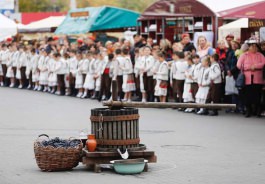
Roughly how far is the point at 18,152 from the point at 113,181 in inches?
138

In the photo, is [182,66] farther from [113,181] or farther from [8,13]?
[8,13]

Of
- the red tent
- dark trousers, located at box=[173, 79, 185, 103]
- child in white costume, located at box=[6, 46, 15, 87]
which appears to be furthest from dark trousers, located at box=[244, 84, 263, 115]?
child in white costume, located at box=[6, 46, 15, 87]

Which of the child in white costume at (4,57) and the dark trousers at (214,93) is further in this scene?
the child in white costume at (4,57)

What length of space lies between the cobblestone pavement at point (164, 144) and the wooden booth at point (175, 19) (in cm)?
429

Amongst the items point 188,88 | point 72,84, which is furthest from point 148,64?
point 72,84

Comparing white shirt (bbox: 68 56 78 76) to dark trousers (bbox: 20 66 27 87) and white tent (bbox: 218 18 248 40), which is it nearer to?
white tent (bbox: 218 18 248 40)

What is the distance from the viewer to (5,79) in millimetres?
37688

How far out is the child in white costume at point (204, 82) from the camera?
22.6 meters

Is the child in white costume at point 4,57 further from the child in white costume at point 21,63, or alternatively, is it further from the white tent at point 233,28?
the white tent at point 233,28

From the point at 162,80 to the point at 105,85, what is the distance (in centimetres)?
320

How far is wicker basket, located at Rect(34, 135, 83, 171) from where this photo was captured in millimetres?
11953

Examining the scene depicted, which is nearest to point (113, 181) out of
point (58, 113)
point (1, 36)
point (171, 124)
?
point (171, 124)

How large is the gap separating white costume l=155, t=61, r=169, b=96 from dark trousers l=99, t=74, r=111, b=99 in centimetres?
288

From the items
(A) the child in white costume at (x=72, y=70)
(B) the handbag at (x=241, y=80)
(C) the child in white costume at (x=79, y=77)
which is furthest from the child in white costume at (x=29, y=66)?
(B) the handbag at (x=241, y=80)
